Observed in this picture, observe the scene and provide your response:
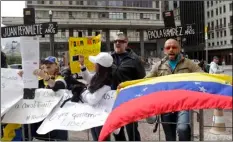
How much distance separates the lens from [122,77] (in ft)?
18.1

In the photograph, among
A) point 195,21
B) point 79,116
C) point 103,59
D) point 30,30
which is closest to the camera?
point 103,59

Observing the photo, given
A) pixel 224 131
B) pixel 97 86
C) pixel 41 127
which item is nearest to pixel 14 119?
pixel 41 127

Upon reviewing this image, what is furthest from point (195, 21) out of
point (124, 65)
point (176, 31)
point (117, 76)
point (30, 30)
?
point (117, 76)

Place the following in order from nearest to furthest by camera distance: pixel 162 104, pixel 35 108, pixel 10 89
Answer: pixel 162 104, pixel 35 108, pixel 10 89

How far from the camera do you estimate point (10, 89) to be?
18.9ft

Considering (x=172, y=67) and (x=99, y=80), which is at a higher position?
(x=172, y=67)

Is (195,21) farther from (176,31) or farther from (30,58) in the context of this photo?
(30,58)

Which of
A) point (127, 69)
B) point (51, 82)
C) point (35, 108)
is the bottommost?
point (35, 108)

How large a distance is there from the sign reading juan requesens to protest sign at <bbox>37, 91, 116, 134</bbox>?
156 centimetres

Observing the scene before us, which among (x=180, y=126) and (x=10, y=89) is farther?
(x=10, y=89)

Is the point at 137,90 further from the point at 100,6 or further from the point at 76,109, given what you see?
the point at 100,6

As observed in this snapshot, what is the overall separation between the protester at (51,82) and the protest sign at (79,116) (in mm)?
272

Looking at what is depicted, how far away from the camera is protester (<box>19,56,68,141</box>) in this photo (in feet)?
17.6

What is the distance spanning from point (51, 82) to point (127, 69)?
3.60 feet
